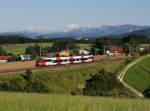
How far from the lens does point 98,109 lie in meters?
8.23

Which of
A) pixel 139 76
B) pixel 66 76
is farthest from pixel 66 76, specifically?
pixel 139 76

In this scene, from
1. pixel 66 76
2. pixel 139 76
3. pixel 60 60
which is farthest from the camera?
pixel 60 60

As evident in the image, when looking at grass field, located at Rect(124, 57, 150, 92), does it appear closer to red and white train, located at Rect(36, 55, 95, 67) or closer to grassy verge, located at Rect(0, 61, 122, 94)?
grassy verge, located at Rect(0, 61, 122, 94)

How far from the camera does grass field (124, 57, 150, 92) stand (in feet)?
211

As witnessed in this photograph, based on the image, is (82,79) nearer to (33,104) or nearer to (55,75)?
(55,75)

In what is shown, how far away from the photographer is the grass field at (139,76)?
64.2 metres

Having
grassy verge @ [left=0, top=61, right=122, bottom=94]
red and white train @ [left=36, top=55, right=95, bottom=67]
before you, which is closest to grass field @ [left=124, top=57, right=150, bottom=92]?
grassy verge @ [left=0, top=61, right=122, bottom=94]

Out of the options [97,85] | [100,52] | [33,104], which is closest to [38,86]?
[97,85]

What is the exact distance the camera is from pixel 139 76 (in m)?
76.2

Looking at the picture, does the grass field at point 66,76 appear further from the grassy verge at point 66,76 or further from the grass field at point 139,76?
the grass field at point 139,76

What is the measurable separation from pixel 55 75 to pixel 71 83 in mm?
3456

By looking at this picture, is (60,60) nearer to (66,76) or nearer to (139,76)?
(139,76)

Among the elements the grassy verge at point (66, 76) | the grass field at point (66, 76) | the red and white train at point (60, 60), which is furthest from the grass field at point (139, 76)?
the red and white train at point (60, 60)

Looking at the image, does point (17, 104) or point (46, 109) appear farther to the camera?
point (17, 104)
